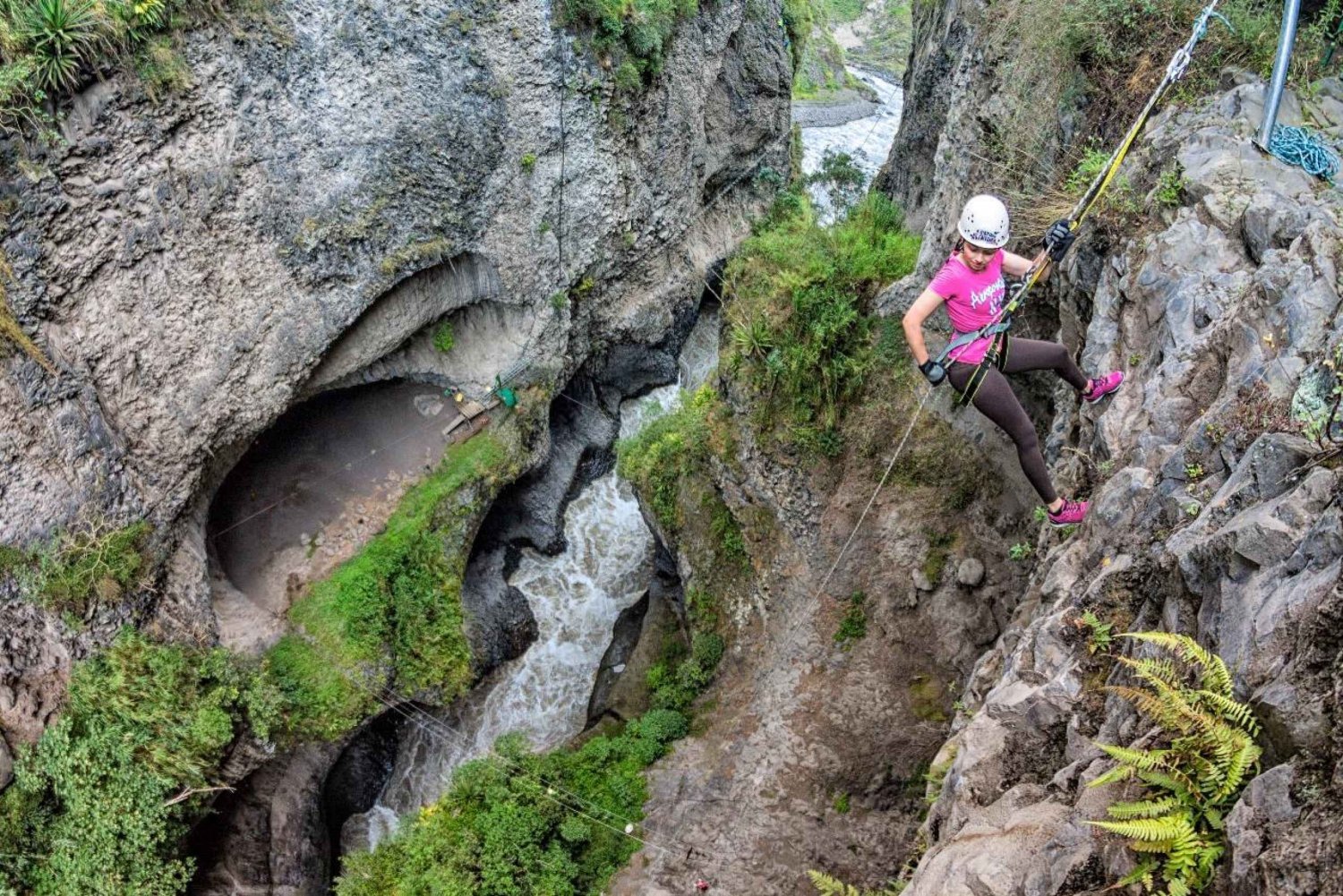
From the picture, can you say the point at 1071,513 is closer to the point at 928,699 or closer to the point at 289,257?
the point at 928,699

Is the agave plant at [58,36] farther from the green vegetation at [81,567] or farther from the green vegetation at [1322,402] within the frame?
the green vegetation at [1322,402]

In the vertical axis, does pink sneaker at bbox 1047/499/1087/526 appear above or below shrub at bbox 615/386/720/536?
above

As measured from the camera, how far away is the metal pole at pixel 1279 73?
17.9 feet

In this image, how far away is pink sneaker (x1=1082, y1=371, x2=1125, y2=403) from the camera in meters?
5.87

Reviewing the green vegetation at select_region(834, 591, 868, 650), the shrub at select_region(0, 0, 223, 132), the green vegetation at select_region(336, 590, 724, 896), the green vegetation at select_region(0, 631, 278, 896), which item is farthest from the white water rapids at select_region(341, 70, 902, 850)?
the shrub at select_region(0, 0, 223, 132)

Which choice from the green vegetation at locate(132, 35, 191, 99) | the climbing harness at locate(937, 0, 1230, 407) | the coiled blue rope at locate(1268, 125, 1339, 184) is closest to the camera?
the coiled blue rope at locate(1268, 125, 1339, 184)

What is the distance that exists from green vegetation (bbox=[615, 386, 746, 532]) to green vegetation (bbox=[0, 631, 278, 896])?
6900 mm

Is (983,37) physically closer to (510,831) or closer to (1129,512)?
(1129,512)

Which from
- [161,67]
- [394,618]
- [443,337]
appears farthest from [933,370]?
[443,337]

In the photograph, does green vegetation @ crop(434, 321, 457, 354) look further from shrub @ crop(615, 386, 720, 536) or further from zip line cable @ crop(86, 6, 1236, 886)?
shrub @ crop(615, 386, 720, 536)

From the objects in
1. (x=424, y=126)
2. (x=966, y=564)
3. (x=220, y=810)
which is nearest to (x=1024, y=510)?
(x=966, y=564)

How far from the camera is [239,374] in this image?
12195 mm

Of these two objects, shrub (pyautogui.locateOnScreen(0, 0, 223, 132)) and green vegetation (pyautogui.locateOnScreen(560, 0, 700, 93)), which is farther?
green vegetation (pyautogui.locateOnScreen(560, 0, 700, 93))

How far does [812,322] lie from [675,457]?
376 cm
